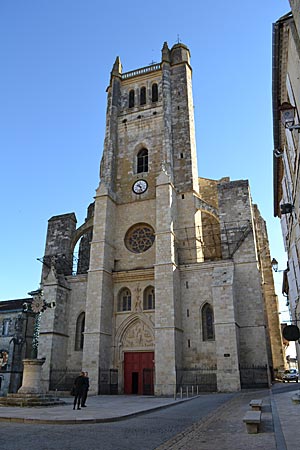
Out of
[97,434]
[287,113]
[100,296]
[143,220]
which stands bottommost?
[97,434]

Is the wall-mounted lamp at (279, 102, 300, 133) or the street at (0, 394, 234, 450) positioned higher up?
the wall-mounted lamp at (279, 102, 300, 133)

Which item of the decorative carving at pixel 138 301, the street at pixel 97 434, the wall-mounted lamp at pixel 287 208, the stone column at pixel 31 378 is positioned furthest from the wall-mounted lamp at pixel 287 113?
the decorative carving at pixel 138 301

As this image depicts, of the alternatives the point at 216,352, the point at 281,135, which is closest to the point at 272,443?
the point at 281,135

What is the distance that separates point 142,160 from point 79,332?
11.9 m

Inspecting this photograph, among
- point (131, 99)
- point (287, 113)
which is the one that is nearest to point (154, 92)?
point (131, 99)

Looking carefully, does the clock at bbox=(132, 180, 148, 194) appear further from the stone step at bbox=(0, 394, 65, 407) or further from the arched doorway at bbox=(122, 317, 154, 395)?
the stone step at bbox=(0, 394, 65, 407)

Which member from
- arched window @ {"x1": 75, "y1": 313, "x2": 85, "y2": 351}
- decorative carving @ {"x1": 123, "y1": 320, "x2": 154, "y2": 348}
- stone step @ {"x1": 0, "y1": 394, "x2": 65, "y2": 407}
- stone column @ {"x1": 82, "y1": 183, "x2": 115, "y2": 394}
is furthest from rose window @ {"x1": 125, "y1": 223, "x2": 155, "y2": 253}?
stone step @ {"x1": 0, "y1": 394, "x2": 65, "y2": 407}

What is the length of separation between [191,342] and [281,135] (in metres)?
11.0

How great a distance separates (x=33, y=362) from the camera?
12422 mm

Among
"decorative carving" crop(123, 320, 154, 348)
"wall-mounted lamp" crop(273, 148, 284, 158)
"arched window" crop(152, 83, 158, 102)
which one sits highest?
"arched window" crop(152, 83, 158, 102)

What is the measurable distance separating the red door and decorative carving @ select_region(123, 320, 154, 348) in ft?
1.68

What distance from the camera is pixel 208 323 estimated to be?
1844 centimetres

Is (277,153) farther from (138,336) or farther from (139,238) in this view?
(138,336)

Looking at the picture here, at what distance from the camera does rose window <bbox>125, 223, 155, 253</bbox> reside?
21609 millimetres
